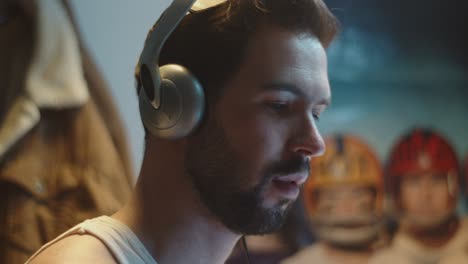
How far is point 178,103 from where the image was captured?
779 mm

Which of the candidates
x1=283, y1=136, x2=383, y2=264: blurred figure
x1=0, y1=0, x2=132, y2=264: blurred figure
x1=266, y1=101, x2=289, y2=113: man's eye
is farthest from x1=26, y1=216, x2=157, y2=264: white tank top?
x1=283, y1=136, x2=383, y2=264: blurred figure

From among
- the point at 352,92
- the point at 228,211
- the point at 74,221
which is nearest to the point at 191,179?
the point at 228,211

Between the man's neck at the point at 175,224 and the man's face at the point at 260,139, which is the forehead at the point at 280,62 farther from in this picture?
the man's neck at the point at 175,224

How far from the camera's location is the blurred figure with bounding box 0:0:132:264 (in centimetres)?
121

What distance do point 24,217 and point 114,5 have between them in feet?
1.42

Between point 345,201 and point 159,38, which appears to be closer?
point 159,38

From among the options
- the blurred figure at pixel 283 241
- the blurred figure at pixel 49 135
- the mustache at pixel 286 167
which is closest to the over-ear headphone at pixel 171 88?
the mustache at pixel 286 167

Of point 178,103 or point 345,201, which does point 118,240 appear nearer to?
point 178,103

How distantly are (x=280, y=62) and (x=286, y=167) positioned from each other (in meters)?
0.13

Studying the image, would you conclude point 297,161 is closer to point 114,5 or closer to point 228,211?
point 228,211

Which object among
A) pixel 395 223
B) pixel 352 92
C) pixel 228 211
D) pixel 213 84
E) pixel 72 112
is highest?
pixel 213 84

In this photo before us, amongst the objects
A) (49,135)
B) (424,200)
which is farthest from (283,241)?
(49,135)

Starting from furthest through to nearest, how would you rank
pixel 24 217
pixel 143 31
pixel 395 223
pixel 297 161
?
pixel 395 223
pixel 24 217
pixel 143 31
pixel 297 161

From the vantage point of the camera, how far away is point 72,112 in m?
1.26
